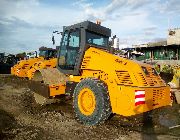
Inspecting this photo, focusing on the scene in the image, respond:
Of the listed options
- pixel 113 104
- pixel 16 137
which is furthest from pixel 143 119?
pixel 16 137

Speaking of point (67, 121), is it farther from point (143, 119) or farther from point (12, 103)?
point (12, 103)

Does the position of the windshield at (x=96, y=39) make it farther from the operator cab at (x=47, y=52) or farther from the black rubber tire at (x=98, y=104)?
the operator cab at (x=47, y=52)

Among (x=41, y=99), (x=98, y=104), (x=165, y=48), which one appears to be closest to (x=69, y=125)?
(x=98, y=104)

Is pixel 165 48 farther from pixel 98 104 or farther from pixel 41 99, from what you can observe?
pixel 98 104

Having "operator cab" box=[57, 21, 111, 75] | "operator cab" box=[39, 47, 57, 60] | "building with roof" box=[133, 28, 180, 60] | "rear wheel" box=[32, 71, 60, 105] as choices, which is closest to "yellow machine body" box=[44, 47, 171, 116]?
"operator cab" box=[57, 21, 111, 75]

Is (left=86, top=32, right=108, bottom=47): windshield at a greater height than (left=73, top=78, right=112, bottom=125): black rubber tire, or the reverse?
(left=86, top=32, right=108, bottom=47): windshield

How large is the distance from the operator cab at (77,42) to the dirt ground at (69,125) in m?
1.51

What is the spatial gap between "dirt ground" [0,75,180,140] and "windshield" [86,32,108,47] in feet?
7.81

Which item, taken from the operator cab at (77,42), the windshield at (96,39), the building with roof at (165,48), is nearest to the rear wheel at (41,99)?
the operator cab at (77,42)

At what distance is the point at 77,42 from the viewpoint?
327 inches

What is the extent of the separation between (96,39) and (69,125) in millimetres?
3146

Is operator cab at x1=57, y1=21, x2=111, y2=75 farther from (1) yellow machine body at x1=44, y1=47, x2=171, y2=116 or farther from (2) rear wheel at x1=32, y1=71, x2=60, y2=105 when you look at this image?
(2) rear wheel at x1=32, y1=71, x2=60, y2=105

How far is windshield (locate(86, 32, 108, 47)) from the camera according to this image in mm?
8242

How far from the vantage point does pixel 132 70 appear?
273 inches
